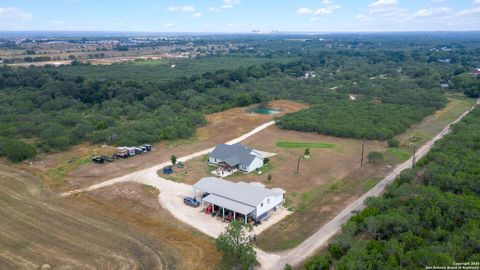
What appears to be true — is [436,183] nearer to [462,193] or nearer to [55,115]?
[462,193]

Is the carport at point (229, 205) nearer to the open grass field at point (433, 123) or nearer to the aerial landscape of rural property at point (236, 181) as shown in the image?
the aerial landscape of rural property at point (236, 181)

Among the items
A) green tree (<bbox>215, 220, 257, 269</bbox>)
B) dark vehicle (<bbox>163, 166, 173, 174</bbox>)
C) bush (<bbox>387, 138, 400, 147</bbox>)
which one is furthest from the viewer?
bush (<bbox>387, 138, 400, 147</bbox>)

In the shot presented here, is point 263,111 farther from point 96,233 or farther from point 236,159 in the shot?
point 96,233

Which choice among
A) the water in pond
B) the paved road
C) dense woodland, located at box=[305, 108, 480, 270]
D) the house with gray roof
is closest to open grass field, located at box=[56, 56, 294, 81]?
the water in pond

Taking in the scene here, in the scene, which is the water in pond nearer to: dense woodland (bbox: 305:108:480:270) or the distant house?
the distant house

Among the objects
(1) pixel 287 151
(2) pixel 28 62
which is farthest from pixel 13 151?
(2) pixel 28 62

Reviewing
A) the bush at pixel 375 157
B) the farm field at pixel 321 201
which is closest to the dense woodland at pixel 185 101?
the bush at pixel 375 157
